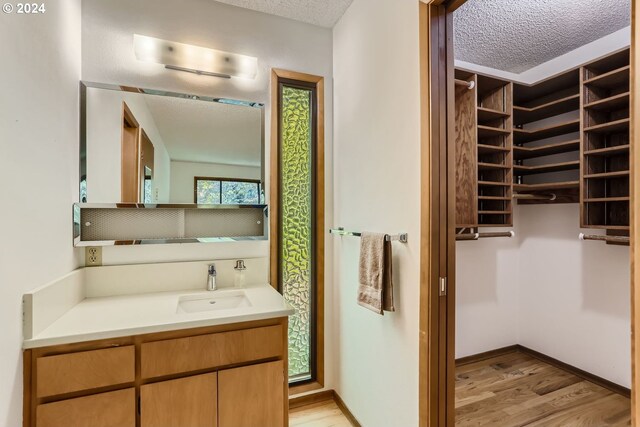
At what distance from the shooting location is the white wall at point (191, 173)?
1.86 m

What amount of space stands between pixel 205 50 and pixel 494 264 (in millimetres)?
2811

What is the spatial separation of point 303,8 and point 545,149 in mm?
2144

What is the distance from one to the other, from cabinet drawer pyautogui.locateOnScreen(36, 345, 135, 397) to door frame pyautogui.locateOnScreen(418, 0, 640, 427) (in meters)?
1.24

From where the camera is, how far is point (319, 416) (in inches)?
79.9

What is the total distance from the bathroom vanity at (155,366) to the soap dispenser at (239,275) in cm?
35

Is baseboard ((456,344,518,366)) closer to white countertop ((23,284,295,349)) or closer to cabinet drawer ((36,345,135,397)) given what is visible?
white countertop ((23,284,295,349))

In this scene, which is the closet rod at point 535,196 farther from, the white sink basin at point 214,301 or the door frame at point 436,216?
the white sink basin at point 214,301

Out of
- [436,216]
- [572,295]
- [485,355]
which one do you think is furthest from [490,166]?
[485,355]

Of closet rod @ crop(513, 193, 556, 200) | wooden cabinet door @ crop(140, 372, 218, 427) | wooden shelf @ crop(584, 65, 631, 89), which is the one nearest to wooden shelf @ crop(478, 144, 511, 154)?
closet rod @ crop(513, 193, 556, 200)

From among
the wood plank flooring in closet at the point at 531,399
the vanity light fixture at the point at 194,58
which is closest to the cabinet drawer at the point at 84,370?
the vanity light fixture at the point at 194,58

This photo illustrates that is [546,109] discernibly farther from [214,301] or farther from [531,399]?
[214,301]

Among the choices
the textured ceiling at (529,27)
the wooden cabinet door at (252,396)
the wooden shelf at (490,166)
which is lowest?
the wooden cabinet door at (252,396)

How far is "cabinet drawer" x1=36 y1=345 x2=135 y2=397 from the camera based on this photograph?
118cm

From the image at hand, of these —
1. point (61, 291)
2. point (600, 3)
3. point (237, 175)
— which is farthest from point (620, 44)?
point (61, 291)
